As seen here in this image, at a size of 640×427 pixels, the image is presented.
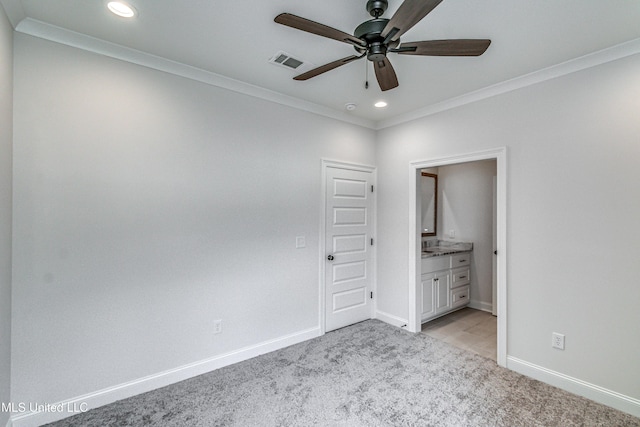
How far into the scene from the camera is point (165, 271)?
2416 millimetres

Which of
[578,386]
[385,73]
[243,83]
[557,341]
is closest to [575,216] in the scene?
[557,341]

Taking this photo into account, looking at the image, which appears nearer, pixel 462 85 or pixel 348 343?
pixel 462 85

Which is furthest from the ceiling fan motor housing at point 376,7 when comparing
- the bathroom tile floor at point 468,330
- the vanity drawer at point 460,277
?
the vanity drawer at point 460,277

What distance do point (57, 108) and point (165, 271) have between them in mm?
1393

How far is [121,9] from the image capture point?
1.80 m

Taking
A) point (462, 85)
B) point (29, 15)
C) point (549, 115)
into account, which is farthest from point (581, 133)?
point (29, 15)

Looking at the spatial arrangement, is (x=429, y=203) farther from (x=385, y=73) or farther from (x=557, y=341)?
(x=385, y=73)

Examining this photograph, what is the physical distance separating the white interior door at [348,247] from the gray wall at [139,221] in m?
0.43

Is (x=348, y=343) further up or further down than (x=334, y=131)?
further down

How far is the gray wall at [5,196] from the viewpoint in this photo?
1685 mm

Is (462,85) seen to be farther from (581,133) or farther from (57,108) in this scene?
(57,108)

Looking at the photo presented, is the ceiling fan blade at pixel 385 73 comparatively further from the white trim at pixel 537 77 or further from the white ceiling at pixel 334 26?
the white trim at pixel 537 77

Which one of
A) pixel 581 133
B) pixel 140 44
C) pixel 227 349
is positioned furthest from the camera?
pixel 227 349

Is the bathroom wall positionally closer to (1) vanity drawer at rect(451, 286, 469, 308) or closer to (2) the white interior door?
(1) vanity drawer at rect(451, 286, 469, 308)
